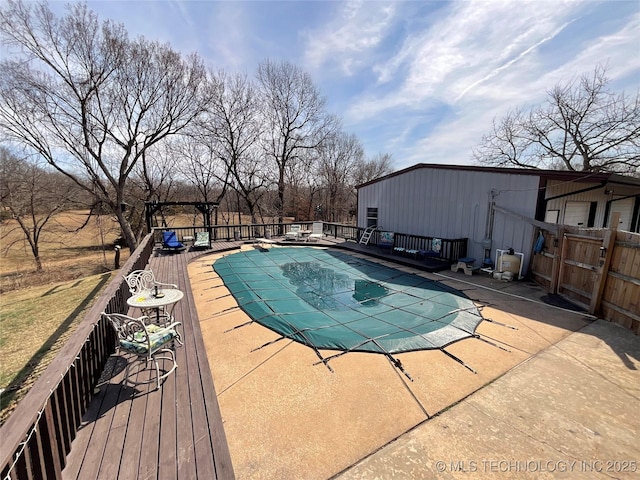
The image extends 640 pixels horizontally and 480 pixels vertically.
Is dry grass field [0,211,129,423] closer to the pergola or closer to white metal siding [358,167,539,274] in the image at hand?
the pergola

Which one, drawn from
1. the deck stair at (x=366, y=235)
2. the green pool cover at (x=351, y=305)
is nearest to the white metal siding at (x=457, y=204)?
the deck stair at (x=366, y=235)

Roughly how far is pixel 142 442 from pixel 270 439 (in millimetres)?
977

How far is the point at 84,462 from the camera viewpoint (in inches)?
73.0

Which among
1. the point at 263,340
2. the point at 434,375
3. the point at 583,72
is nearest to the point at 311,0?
the point at 263,340

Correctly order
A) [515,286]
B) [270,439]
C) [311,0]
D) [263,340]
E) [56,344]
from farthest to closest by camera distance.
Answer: [311,0] → [56,344] → [515,286] → [263,340] → [270,439]

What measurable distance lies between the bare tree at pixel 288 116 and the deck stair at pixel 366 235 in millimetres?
9260

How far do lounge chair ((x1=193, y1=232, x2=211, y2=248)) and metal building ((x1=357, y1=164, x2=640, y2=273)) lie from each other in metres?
7.22

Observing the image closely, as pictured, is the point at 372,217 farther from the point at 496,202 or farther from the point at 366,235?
the point at 496,202

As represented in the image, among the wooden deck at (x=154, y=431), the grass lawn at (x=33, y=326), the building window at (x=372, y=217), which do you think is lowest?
the grass lawn at (x=33, y=326)

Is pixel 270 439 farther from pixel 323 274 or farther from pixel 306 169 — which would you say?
pixel 306 169

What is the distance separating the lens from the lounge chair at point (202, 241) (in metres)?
10.3

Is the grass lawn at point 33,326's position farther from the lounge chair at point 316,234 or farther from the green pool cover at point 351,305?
the lounge chair at point 316,234

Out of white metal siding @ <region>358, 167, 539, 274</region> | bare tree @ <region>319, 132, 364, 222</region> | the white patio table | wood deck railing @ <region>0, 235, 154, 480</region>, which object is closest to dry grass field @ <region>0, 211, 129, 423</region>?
the white patio table

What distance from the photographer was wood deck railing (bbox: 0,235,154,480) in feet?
4.04
